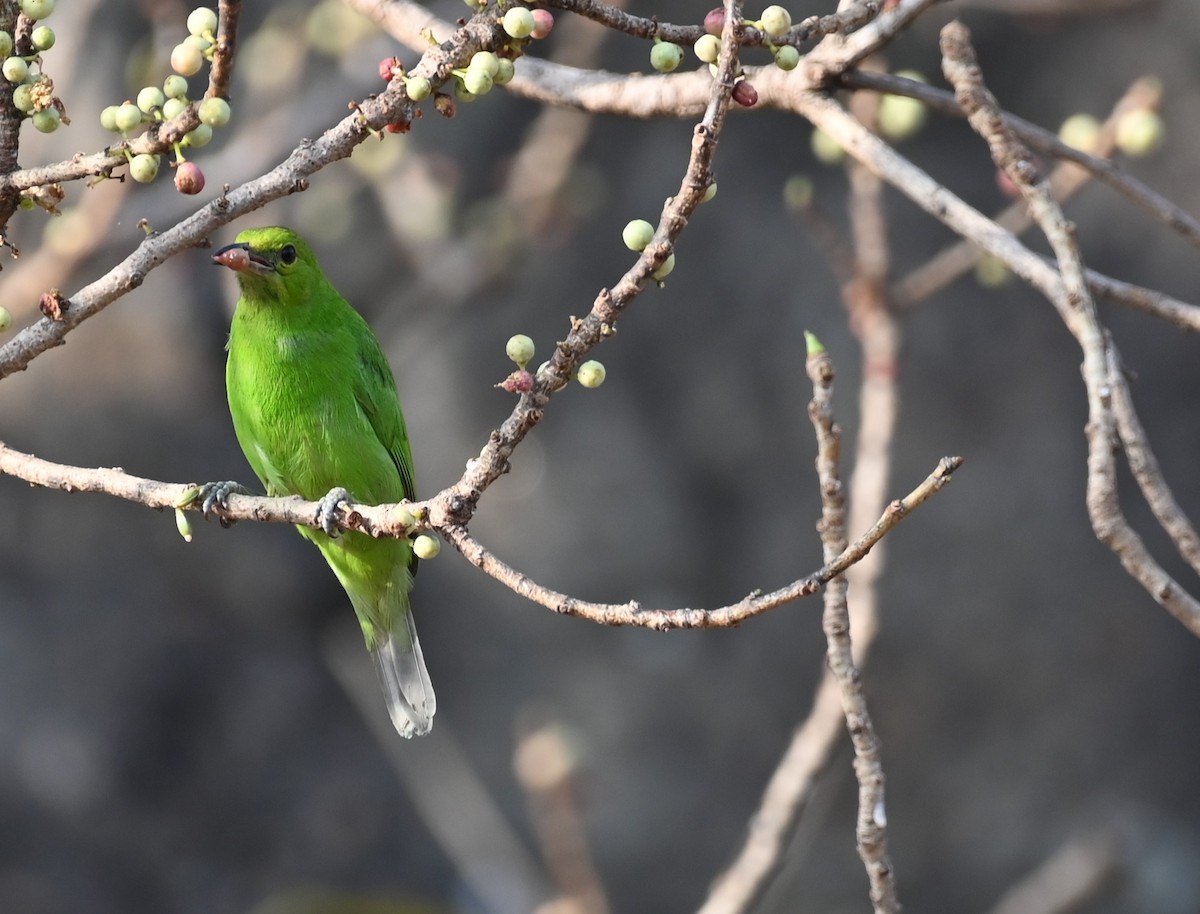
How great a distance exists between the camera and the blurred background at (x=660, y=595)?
689cm

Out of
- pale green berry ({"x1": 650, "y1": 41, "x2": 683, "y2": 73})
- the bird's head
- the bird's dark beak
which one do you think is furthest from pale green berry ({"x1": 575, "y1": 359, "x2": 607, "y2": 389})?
the bird's head

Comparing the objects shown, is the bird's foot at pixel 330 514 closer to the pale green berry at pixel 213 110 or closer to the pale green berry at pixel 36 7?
the pale green berry at pixel 213 110

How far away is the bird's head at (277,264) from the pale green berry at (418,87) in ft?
4.11

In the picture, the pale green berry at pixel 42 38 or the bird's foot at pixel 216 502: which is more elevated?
the pale green berry at pixel 42 38

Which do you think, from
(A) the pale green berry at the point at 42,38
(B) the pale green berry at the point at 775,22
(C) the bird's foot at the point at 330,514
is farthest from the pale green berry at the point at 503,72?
(C) the bird's foot at the point at 330,514

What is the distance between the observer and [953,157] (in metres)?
6.99

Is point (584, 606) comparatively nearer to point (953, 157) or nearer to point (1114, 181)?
point (1114, 181)

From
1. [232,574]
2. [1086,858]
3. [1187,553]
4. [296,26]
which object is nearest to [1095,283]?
[1187,553]

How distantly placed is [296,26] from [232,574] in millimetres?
2763

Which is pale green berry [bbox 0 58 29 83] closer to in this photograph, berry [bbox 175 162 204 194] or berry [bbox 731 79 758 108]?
berry [bbox 175 162 204 194]

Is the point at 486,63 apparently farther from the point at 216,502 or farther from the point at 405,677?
the point at 405,677

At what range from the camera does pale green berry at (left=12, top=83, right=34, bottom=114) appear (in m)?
1.83

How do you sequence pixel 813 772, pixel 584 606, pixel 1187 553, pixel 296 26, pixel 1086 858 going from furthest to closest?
1. pixel 296 26
2. pixel 1086 858
3. pixel 813 772
4. pixel 1187 553
5. pixel 584 606

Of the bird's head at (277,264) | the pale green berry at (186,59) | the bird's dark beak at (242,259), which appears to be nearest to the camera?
the pale green berry at (186,59)
